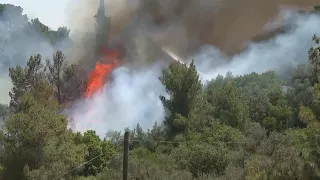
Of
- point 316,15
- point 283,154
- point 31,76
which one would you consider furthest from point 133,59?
point 283,154

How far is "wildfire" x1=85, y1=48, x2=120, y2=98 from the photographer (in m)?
55.3

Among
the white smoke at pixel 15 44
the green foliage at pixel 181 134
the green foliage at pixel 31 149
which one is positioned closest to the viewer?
the green foliage at pixel 181 134

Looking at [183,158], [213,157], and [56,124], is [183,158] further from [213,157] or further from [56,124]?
[56,124]

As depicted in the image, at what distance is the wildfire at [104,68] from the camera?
5533cm

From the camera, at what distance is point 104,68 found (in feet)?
184

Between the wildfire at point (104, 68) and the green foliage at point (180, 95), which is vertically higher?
the wildfire at point (104, 68)

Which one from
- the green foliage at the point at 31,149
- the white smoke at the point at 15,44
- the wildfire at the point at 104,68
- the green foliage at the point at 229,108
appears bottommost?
the green foliage at the point at 31,149

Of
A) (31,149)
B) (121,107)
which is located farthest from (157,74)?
(31,149)

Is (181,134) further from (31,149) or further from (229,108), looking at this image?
(31,149)

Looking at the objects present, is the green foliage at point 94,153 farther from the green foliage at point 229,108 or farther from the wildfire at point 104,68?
the wildfire at point 104,68

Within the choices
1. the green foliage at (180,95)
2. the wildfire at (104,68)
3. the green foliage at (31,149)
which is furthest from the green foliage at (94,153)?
the wildfire at (104,68)

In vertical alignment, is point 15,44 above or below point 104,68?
above

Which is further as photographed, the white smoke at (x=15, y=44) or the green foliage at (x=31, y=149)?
the white smoke at (x=15, y=44)

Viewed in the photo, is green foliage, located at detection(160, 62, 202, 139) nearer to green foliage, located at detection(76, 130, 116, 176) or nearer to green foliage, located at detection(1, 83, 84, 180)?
green foliage, located at detection(76, 130, 116, 176)
